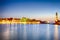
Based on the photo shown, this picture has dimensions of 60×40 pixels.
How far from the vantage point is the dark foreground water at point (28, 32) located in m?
3.52

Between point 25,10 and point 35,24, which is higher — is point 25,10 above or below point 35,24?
above

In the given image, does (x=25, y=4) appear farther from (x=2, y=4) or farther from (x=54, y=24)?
(x=54, y=24)

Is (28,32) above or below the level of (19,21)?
below

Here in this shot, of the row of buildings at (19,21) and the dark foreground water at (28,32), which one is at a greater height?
the row of buildings at (19,21)

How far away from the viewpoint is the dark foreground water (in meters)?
3.52

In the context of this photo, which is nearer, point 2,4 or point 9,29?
point 2,4

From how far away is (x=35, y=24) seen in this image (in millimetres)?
3750

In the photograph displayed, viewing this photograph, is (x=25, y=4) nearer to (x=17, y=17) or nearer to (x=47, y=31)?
(x=17, y=17)

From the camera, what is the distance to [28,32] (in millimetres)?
3895

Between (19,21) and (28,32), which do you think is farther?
(28,32)

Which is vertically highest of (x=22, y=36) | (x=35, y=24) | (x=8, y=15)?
(x=8, y=15)

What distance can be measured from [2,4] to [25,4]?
60 cm

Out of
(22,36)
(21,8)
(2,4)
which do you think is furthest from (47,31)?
(2,4)

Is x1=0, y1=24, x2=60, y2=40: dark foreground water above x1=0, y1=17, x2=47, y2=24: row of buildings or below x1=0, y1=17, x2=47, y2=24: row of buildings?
below
